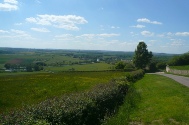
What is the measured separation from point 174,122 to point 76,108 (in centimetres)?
582

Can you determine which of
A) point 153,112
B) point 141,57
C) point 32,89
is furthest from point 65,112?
point 141,57

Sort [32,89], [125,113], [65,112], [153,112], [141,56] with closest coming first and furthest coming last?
[65,112], [125,113], [153,112], [32,89], [141,56]

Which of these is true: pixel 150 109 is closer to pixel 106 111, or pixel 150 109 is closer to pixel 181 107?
pixel 181 107

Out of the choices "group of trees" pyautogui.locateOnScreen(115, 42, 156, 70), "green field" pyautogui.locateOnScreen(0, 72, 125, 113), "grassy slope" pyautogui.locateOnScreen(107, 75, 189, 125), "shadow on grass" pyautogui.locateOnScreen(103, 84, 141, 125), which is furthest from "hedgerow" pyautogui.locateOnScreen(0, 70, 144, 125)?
"group of trees" pyautogui.locateOnScreen(115, 42, 156, 70)

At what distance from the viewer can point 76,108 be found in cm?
930

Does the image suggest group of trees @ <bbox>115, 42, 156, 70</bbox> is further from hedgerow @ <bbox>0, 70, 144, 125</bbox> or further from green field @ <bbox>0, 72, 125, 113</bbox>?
hedgerow @ <bbox>0, 70, 144, 125</bbox>

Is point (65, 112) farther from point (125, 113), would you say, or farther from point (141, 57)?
point (141, 57)

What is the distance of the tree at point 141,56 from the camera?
79.1 metres

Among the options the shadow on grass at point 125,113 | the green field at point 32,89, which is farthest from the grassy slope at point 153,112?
the green field at point 32,89

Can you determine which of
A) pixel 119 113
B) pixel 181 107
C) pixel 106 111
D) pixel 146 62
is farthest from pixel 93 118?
pixel 146 62

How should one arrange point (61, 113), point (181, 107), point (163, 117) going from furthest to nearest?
point (181, 107), point (163, 117), point (61, 113)

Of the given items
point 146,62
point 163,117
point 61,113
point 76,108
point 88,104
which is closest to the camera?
point 61,113

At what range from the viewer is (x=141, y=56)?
78.6 m

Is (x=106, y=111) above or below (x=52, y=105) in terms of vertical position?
below
